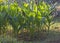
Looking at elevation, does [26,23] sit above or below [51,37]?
above

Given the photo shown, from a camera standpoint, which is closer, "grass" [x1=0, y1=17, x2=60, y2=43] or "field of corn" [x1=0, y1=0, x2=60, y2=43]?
"grass" [x1=0, y1=17, x2=60, y2=43]

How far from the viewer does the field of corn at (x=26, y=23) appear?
750 cm

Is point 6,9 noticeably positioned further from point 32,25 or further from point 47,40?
point 47,40

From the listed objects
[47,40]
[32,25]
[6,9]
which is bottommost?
[47,40]

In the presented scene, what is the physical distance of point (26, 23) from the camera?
7504 millimetres

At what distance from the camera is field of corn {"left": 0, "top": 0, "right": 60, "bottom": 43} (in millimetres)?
7504

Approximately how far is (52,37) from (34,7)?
1.12 meters

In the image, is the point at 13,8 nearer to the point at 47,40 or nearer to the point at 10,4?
the point at 10,4

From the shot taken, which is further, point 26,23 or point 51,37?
point 51,37

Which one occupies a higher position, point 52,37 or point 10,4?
point 10,4

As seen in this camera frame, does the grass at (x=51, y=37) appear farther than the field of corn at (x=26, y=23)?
No

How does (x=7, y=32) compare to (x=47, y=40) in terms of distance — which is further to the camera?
(x=7, y=32)

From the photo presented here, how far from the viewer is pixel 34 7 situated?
799 cm

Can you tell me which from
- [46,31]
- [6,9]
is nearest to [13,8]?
[6,9]
